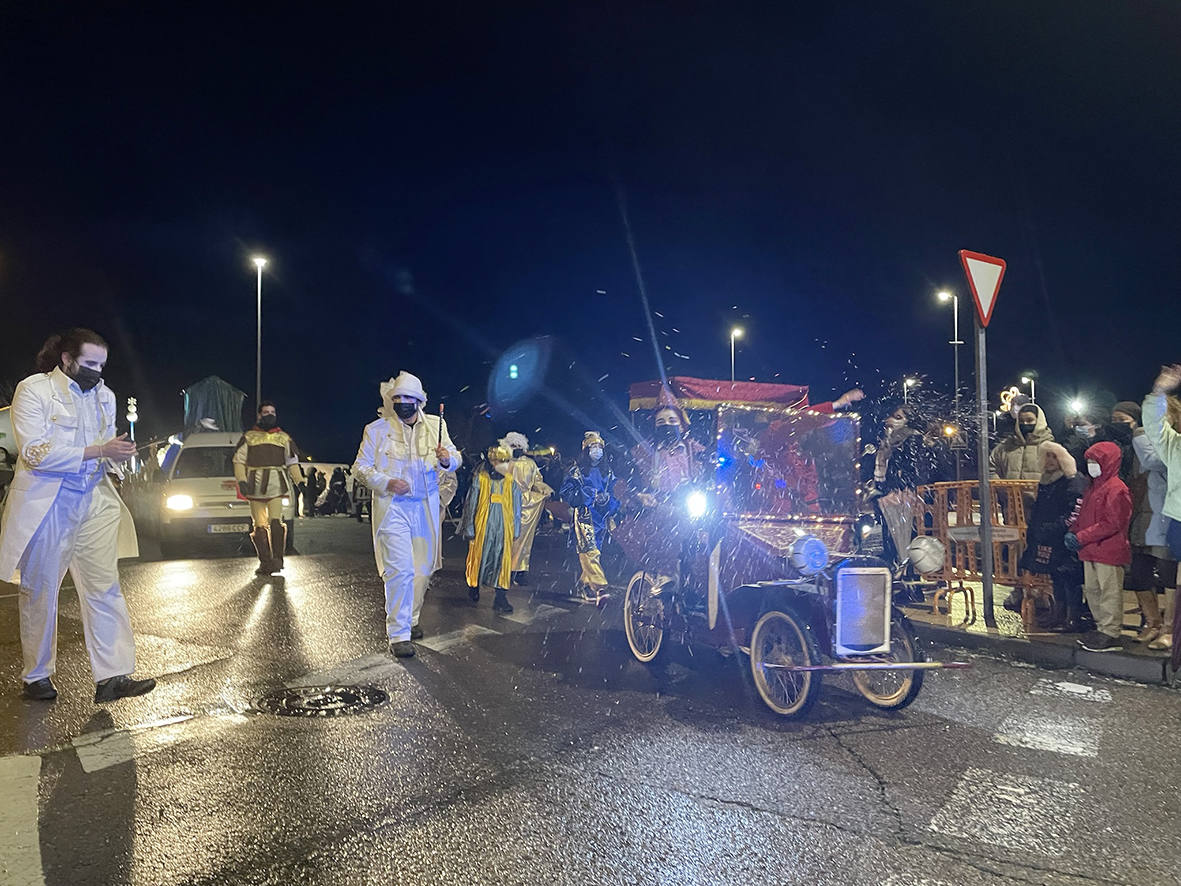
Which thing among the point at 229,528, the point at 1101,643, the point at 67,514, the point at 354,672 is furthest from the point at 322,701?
the point at 229,528

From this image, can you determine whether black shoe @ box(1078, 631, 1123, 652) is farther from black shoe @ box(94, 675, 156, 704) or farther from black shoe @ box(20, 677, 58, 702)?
black shoe @ box(20, 677, 58, 702)

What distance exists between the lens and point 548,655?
287 inches

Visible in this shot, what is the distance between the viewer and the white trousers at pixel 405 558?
7.17 metres

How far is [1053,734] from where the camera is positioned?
538 cm

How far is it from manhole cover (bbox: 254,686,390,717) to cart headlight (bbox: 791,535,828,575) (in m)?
2.70

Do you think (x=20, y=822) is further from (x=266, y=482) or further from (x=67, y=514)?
(x=266, y=482)

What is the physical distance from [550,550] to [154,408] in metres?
30.9

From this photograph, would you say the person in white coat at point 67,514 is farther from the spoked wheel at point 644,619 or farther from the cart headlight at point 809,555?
the cart headlight at point 809,555

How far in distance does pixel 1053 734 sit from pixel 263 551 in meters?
9.19

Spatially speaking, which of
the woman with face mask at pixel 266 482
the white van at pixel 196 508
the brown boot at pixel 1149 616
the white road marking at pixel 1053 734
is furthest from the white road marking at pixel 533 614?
the white van at pixel 196 508

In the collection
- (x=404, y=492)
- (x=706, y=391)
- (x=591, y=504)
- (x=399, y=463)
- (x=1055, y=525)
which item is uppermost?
(x=706, y=391)

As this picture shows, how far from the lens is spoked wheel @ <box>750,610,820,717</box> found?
17.8 ft

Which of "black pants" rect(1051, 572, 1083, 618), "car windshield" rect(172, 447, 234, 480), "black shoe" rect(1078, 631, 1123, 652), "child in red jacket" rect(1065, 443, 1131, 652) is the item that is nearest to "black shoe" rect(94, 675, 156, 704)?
"black shoe" rect(1078, 631, 1123, 652)

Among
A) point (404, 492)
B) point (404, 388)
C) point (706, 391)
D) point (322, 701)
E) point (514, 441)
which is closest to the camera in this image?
point (322, 701)
